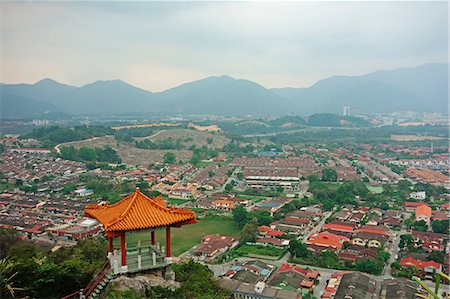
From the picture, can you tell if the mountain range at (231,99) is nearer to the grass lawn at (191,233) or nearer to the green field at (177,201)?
the green field at (177,201)

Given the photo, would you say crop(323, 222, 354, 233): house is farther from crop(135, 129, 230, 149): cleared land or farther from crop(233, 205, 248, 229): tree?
crop(135, 129, 230, 149): cleared land

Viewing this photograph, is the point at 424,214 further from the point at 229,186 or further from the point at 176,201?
the point at 176,201

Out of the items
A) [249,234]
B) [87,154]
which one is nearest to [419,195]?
[249,234]

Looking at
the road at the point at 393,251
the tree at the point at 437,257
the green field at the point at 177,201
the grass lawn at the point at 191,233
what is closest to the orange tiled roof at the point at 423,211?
the road at the point at 393,251

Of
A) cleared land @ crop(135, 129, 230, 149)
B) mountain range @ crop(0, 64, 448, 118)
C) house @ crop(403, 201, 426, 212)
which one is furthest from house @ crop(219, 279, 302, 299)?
mountain range @ crop(0, 64, 448, 118)

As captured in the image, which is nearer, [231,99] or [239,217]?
[239,217]

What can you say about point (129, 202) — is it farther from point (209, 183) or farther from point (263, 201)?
point (209, 183)
